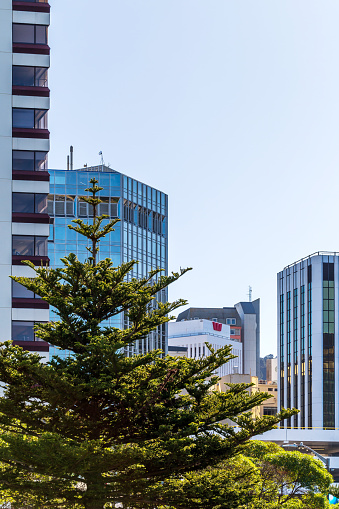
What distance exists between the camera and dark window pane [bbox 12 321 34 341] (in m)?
50.5

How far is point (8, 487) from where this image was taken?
20172mm

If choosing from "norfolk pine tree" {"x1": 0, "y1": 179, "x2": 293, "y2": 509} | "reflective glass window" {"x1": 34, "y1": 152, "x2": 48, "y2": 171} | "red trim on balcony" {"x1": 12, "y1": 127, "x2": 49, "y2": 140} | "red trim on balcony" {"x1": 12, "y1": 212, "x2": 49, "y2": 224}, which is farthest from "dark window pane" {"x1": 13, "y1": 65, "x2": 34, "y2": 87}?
"norfolk pine tree" {"x1": 0, "y1": 179, "x2": 293, "y2": 509}

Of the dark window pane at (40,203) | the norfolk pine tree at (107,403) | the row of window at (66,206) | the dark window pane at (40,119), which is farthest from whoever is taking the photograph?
the row of window at (66,206)

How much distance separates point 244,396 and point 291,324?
114 meters

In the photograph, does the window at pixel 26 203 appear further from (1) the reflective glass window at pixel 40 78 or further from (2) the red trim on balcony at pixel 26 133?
(1) the reflective glass window at pixel 40 78

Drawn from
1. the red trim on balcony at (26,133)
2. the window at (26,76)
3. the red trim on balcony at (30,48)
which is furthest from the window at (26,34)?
the red trim on balcony at (26,133)

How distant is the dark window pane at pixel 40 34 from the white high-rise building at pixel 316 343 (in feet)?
262

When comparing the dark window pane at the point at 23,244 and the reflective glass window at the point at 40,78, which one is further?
the reflective glass window at the point at 40,78

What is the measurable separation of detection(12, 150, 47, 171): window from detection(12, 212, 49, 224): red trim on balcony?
306 cm

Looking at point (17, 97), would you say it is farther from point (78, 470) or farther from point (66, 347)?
point (78, 470)

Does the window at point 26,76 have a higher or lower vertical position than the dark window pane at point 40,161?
A: higher

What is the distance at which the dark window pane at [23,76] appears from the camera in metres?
52.9

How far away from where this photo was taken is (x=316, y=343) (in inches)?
4914

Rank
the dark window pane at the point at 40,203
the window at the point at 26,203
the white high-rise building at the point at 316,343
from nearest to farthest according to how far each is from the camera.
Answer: the window at the point at 26,203 → the dark window pane at the point at 40,203 → the white high-rise building at the point at 316,343
